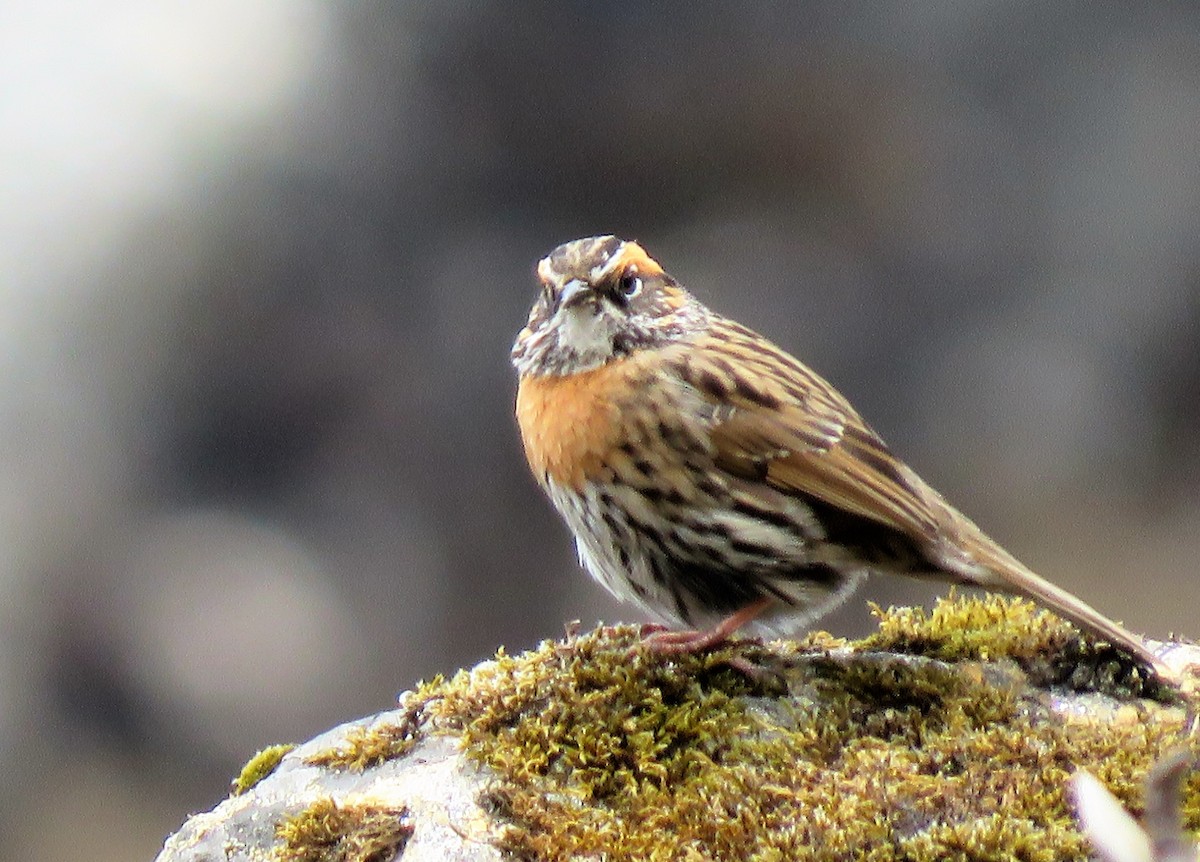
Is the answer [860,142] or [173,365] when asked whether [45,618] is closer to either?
[173,365]

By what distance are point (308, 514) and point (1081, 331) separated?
16.6 ft

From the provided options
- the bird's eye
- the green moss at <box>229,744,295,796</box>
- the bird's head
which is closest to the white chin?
the bird's head

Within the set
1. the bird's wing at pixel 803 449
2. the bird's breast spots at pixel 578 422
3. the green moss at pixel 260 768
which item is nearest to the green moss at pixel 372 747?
the green moss at pixel 260 768

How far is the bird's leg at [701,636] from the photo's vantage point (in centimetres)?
418

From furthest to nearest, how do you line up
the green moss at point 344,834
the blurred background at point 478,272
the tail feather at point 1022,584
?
1. the blurred background at point 478,272
2. the tail feather at point 1022,584
3. the green moss at point 344,834

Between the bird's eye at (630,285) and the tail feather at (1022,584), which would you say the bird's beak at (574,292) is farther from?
the tail feather at (1022,584)

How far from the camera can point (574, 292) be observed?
175 inches

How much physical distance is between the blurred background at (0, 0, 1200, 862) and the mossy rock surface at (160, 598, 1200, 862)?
4670 mm

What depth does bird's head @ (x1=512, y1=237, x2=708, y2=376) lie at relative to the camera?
14.6 feet

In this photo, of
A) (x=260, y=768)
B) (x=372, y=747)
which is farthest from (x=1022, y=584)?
(x=260, y=768)

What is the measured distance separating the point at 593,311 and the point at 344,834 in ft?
5.87

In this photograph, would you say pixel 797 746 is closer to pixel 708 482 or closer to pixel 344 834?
pixel 708 482

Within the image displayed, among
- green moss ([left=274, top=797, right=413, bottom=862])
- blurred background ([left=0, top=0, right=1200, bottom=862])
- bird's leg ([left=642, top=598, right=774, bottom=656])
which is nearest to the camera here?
green moss ([left=274, top=797, right=413, bottom=862])

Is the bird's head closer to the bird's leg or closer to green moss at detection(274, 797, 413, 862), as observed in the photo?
the bird's leg
